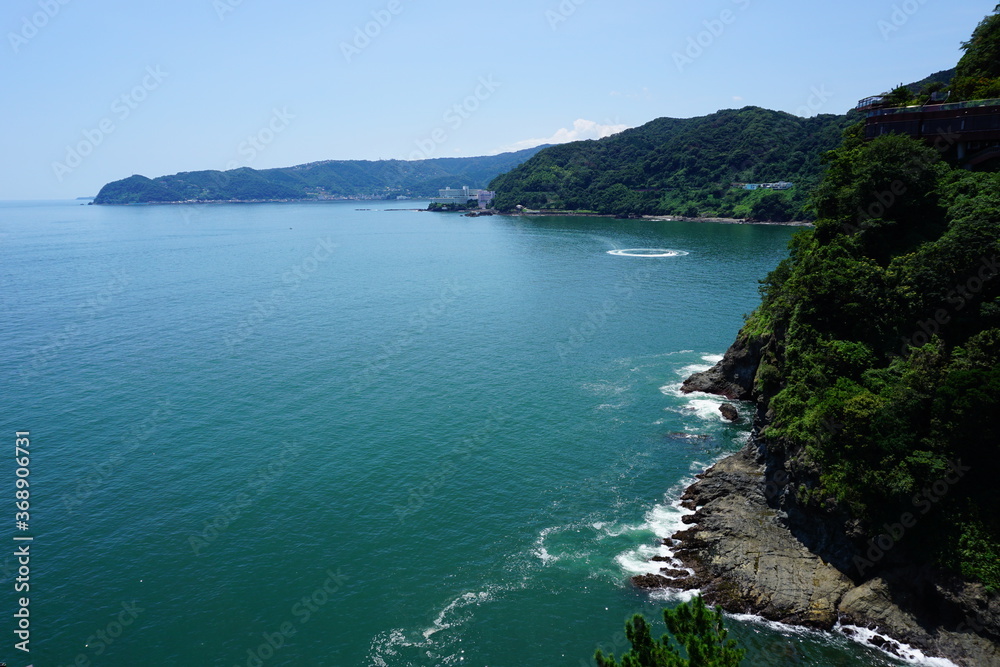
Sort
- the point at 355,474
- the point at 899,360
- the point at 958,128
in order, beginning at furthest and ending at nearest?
1. the point at 958,128
2. the point at 355,474
3. the point at 899,360

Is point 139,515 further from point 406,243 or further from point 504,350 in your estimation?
point 406,243

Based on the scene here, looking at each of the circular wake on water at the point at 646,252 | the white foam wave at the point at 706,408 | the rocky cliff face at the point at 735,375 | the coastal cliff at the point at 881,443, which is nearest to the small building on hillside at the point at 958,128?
the coastal cliff at the point at 881,443

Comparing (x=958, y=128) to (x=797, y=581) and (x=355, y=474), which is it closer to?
(x=797, y=581)

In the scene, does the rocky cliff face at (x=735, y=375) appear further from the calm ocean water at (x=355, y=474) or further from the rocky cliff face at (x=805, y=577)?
the rocky cliff face at (x=805, y=577)

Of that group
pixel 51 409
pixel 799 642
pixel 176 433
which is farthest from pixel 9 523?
pixel 799 642

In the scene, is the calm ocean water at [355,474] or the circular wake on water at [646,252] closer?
the calm ocean water at [355,474]

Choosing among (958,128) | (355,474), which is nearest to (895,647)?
(355,474)
